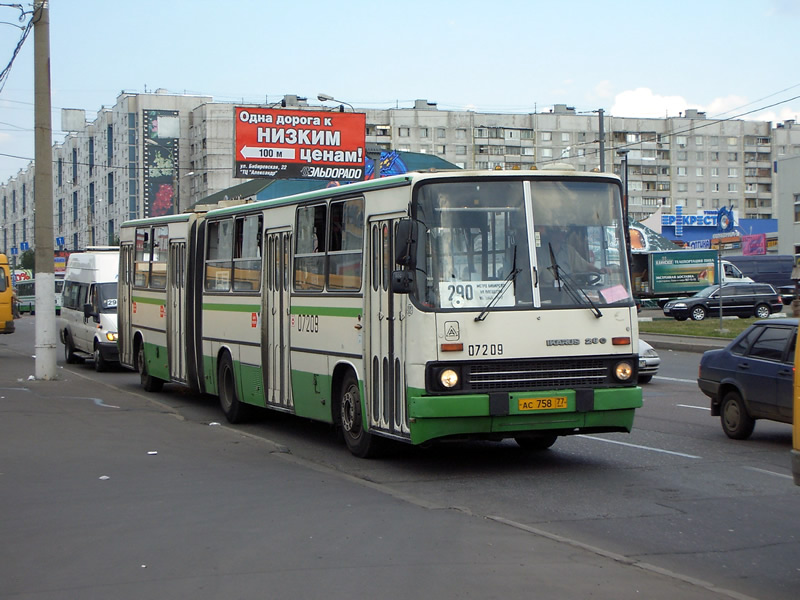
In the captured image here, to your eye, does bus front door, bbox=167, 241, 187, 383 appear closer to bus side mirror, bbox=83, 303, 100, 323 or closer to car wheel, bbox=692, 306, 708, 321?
bus side mirror, bbox=83, 303, 100, 323

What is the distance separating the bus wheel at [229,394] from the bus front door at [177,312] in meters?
1.83

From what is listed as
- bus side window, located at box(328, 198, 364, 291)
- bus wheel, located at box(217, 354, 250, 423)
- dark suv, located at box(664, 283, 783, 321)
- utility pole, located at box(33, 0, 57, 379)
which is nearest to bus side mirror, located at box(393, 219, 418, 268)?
bus side window, located at box(328, 198, 364, 291)

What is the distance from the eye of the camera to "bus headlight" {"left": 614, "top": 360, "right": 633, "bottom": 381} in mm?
10094

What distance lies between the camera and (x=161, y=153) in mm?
119688

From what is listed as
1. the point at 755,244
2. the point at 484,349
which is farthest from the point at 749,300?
the point at 484,349

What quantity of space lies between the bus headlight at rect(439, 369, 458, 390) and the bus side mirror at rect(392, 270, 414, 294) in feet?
2.73

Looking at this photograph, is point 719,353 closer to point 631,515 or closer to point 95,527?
point 631,515

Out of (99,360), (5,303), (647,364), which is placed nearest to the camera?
(647,364)

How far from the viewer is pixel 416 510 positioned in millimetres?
8016

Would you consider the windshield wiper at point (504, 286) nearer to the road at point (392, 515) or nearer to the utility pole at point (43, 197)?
the road at point (392, 515)

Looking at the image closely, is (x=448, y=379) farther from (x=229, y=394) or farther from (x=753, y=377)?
(x=229, y=394)

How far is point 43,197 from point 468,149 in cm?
11138

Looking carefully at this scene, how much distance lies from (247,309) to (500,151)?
118 meters

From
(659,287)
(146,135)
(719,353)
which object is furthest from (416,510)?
(146,135)
